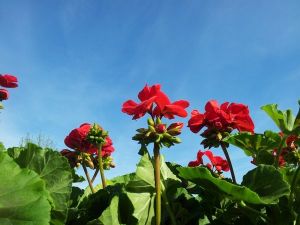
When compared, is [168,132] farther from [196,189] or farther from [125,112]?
[196,189]

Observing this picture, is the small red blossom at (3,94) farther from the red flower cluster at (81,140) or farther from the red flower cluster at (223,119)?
the red flower cluster at (223,119)

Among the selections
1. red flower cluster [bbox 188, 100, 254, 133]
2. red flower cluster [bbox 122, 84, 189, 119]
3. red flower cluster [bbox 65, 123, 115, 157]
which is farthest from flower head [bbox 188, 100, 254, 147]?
red flower cluster [bbox 65, 123, 115, 157]

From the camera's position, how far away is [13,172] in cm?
198

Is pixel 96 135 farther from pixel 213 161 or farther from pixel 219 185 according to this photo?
pixel 219 185

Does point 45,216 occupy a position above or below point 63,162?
below

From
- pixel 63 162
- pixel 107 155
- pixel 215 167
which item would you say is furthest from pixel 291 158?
pixel 63 162

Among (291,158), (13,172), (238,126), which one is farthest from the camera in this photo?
(291,158)

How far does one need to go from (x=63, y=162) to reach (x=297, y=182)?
1218 mm

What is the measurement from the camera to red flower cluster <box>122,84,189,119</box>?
240 centimetres

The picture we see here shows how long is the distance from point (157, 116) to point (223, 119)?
447mm

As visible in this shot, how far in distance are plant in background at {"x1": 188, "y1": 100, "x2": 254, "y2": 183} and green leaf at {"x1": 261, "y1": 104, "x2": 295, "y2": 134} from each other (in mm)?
154

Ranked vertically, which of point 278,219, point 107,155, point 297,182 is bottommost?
point 278,219

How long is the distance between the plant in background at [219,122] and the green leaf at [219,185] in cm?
45

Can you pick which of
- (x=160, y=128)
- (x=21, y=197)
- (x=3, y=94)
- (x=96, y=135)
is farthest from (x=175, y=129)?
(x=3, y=94)
